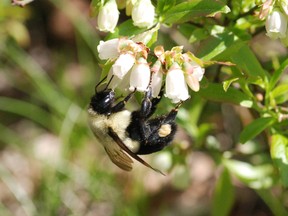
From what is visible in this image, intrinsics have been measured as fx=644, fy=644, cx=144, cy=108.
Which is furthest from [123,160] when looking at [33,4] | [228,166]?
[33,4]

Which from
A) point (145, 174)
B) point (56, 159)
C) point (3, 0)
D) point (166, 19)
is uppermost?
point (166, 19)

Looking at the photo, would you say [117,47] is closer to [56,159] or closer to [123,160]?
[123,160]

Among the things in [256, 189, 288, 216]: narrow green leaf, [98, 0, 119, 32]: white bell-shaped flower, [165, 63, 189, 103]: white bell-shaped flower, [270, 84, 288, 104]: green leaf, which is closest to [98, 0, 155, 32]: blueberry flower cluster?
[98, 0, 119, 32]: white bell-shaped flower

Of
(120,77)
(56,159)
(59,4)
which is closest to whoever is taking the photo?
(120,77)

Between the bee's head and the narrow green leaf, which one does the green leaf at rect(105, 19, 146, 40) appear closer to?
the bee's head

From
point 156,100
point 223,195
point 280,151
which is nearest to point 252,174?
point 223,195

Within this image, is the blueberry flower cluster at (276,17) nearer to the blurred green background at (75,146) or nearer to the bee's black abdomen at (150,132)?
the bee's black abdomen at (150,132)

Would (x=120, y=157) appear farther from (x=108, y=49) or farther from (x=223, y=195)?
(x=223, y=195)
